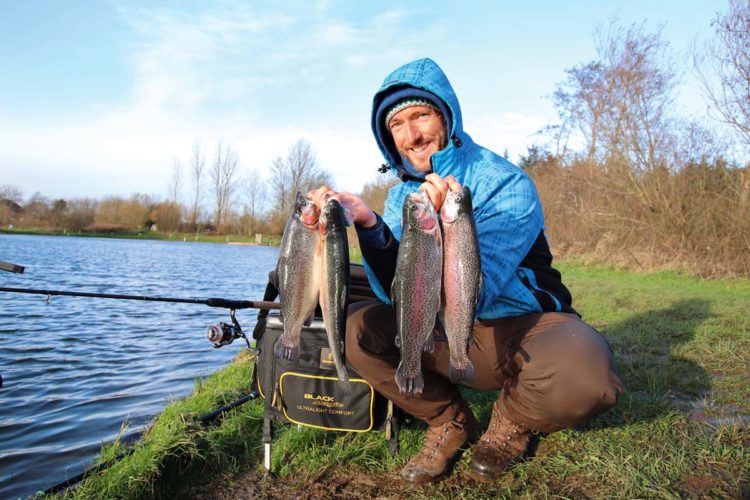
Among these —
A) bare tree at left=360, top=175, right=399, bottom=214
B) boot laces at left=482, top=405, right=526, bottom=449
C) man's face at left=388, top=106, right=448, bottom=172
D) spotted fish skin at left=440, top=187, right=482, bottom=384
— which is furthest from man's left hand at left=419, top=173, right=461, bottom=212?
bare tree at left=360, top=175, right=399, bottom=214

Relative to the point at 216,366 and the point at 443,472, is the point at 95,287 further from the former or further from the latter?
the point at 443,472

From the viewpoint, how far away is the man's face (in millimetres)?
3555

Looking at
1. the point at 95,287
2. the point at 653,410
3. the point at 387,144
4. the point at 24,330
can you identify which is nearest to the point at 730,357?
the point at 653,410

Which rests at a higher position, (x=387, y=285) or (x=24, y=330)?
(x=387, y=285)

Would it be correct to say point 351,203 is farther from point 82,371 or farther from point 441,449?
point 82,371

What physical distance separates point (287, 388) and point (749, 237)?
1563 centimetres

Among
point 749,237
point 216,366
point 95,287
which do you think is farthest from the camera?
point 95,287

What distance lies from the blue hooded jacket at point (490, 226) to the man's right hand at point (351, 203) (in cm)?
8

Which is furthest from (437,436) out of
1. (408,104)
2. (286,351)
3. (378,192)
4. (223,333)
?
(378,192)

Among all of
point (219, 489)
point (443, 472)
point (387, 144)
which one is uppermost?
point (387, 144)

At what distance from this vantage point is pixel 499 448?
301 centimetres

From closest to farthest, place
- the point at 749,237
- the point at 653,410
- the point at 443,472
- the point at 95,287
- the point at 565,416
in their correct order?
the point at 565,416 < the point at 443,472 < the point at 653,410 < the point at 749,237 < the point at 95,287

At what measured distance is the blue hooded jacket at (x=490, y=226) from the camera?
9.50ft

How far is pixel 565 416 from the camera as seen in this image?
2791 mm
